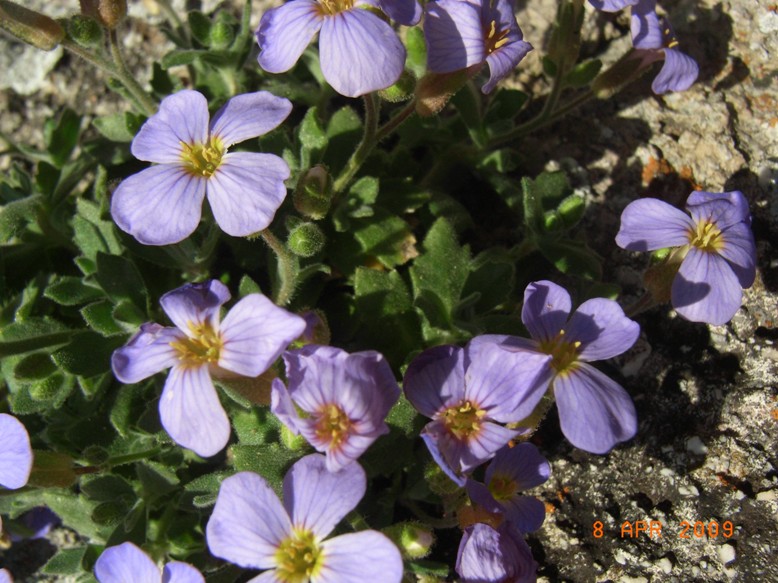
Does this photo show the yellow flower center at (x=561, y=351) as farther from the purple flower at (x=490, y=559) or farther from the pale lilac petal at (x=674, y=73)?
the pale lilac petal at (x=674, y=73)

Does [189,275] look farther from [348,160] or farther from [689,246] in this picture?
[689,246]

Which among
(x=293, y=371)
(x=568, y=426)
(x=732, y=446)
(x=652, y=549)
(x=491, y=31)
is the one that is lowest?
(x=652, y=549)

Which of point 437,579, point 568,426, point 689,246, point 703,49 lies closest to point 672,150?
point 703,49

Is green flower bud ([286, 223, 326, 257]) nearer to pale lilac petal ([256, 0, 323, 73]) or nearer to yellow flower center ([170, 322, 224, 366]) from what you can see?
yellow flower center ([170, 322, 224, 366])

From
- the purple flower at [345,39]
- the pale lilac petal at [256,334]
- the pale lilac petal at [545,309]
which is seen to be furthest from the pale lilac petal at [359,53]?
the pale lilac petal at [545,309]

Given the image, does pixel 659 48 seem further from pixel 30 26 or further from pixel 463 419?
pixel 30 26

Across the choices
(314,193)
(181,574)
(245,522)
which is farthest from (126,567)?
(314,193)
